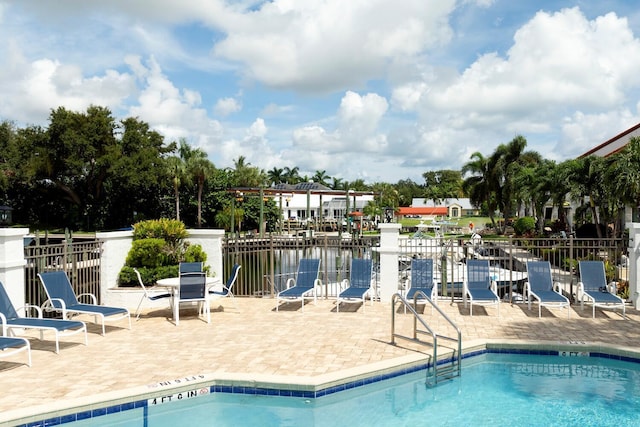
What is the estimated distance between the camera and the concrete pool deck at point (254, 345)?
5980mm

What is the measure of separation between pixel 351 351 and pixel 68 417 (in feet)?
12.2

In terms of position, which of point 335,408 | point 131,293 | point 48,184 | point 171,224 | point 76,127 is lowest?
point 335,408

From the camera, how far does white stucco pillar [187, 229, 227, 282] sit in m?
11.6

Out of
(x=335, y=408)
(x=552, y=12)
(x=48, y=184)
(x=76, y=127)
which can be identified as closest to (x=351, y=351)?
(x=335, y=408)

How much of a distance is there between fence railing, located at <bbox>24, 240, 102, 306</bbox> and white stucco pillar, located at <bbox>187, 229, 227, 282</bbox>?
83.2 inches

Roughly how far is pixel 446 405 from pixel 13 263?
23.1 feet

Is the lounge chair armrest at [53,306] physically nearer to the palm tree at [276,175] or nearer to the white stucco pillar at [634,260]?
the white stucco pillar at [634,260]

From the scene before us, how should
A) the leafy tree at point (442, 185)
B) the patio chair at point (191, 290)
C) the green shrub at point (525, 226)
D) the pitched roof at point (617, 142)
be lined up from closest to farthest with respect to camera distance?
1. the patio chair at point (191, 290)
2. the pitched roof at point (617, 142)
3. the green shrub at point (525, 226)
4. the leafy tree at point (442, 185)

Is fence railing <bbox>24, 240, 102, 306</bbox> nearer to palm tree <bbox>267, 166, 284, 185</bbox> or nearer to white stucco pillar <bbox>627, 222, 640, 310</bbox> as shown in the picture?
white stucco pillar <bbox>627, 222, 640, 310</bbox>

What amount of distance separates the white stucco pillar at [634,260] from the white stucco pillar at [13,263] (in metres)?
11.4

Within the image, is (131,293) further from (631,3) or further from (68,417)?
(631,3)

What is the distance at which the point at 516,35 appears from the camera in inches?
630

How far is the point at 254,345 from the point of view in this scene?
762cm

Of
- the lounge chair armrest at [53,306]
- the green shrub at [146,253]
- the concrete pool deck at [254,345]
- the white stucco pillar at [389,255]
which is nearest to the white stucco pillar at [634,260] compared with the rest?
the concrete pool deck at [254,345]
